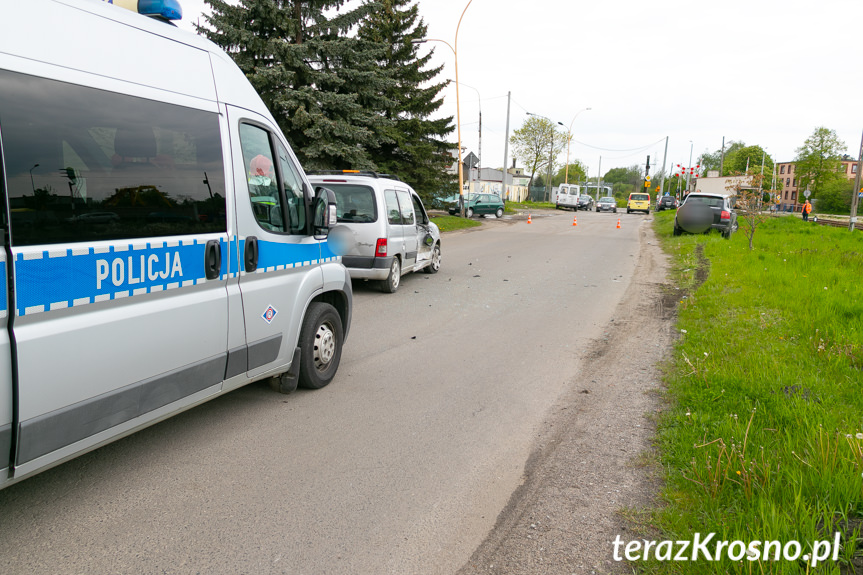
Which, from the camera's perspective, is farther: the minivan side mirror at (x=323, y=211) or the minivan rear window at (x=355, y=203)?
the minivan rear window at (x=355, y=203)

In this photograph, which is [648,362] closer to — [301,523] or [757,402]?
[757,402]

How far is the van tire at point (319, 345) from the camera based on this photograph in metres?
4.93

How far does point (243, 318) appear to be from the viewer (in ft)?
13.3

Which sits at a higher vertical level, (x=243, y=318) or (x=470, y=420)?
(x=243, y=318)

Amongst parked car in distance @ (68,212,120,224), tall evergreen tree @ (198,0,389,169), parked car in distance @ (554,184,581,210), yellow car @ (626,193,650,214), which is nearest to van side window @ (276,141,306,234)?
parked car in distance @ (68,212,120,224)

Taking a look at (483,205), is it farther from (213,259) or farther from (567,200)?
(213,259)

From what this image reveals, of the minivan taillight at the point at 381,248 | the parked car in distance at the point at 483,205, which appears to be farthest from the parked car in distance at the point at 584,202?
the minivan taillight at the point at 381,248

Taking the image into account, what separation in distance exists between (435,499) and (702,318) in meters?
5.79

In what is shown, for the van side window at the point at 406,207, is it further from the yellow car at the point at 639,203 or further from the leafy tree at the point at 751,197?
the yellow car at the point at 639,203

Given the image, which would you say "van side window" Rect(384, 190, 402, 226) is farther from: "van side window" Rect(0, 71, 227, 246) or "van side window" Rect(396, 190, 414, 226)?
"van side window" Rect(0, 71, 227, 246)

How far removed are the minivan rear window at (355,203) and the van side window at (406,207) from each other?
90 centimetres

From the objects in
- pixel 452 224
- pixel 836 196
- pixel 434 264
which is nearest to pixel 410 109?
pixel 452 224

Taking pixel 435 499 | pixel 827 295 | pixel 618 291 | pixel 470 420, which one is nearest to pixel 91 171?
pixel 435 499

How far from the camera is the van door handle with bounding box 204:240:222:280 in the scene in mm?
3686
